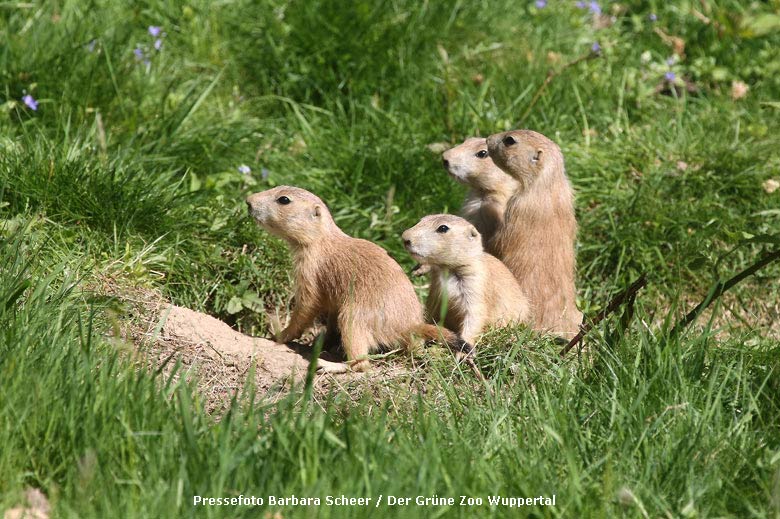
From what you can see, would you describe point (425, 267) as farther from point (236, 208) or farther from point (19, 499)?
point (19, 499)

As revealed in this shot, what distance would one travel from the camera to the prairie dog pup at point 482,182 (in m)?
6.51

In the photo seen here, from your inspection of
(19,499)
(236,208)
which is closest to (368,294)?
(236,208)

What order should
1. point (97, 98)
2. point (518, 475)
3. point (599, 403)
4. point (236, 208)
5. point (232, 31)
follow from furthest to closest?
1. point (232, 31)
2. point (97, 98)
3. point (236, 208)
4. point (599, 403)
5. point (518, 475)

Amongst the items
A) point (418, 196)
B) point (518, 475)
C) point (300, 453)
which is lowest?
point (418, 196)

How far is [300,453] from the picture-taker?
12.3ft

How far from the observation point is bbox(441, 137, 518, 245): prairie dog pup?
6512 millimetres

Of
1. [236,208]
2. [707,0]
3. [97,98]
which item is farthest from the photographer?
[707,0]

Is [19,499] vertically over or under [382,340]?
over

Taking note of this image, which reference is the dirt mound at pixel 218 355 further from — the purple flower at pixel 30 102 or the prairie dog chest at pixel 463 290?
the purple flower at pixel 30 102

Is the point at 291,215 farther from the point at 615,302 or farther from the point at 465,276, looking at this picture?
the point at 615,302

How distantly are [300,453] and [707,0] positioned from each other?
6.99 m

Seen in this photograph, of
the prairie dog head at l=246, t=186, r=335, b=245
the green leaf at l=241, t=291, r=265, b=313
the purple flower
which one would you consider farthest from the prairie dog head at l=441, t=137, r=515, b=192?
the purple flower

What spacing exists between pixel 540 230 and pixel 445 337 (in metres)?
1.18

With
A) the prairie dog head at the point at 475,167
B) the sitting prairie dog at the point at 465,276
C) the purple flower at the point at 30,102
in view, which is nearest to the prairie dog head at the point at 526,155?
the prairie dog head at the point at 475,167
